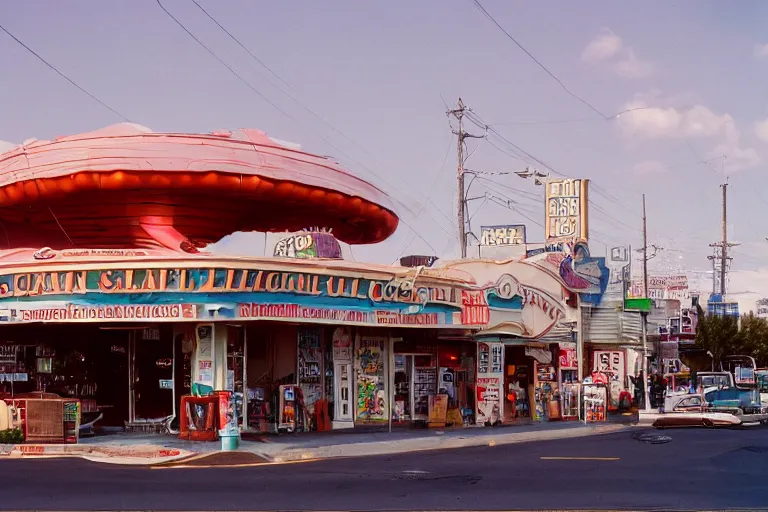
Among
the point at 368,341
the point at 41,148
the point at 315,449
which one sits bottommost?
the point at 315,449

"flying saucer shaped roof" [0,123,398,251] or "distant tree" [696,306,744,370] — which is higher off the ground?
"flying saucer shaped roof" [0,123,398,251]

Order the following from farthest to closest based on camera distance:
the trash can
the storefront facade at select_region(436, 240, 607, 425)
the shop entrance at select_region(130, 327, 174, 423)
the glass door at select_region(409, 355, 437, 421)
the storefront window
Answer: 1. the storefront facade at select_region(436, 240, 607, 425)
2. the glass door at select_region(409, 355, 437, 421)
3. the storefront window
4. the shop entrance at select_region(130, 327, 174, 423)
5. the trash can

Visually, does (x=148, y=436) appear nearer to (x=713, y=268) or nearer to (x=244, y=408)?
(x=244, y=408)

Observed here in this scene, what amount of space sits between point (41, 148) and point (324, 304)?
8.61 m

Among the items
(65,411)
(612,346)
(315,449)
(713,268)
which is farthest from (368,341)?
(713,268)

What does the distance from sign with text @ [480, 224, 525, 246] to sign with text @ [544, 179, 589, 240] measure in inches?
196

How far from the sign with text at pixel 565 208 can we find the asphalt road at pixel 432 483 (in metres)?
22.6

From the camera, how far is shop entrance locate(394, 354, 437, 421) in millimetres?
28391

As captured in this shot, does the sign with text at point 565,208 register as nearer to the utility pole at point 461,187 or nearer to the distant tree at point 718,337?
the utility pole at point 461,187

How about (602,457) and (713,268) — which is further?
(713,268)

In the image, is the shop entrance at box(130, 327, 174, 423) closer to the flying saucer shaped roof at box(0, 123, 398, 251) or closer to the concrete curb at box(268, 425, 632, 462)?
the flying saucer shaped roof at box(0, 123, 398, 251)

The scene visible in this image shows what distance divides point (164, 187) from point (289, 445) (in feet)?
24.3

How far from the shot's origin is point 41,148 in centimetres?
2594

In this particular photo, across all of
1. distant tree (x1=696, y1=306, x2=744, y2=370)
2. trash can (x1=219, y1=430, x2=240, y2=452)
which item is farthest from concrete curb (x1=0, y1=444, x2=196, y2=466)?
distant tree (x1=696, y1=306, x2=744, y2=370)
